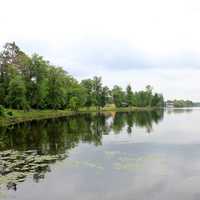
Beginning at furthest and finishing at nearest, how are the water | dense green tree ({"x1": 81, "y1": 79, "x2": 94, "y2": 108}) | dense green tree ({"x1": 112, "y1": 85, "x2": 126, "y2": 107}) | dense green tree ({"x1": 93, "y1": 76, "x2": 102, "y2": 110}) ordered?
dense green tree ({"x1": 112, "y1": 85, "x2": 126, "y2": 107}) < dense green tree ({"x1": 93, "y1": 76, "x2": 102, "y2": 110}) < dense green tree ({"x1": 81, "y1": 79, "x2": 94, "y2": 108}) < the water

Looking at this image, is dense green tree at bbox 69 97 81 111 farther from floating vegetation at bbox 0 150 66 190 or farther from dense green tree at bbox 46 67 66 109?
floating vegetation at bbox 0 150 66 190

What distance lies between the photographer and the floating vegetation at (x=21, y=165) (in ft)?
43.7

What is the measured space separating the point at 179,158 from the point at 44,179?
9.54 m

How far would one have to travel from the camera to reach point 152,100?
168m

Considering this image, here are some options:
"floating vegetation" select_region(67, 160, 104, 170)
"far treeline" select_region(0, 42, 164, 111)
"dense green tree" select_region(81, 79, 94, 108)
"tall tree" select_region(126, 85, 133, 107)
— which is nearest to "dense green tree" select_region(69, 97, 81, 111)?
Result: "far treeline" select_region(0, 42, 164, 111)

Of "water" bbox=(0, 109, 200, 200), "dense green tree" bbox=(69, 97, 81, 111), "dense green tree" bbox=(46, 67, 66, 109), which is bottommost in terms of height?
"water" bbox=(0, 109, 200, 200)

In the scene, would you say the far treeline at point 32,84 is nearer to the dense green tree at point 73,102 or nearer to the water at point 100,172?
the dense green tree at point 73,102

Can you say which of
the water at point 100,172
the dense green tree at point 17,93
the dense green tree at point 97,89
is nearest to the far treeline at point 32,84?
the dense green tree at point 17,93

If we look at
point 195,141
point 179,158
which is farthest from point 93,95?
point 179,158

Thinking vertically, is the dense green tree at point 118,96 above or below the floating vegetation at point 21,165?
above

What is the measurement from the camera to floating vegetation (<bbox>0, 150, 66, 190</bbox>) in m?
13.3

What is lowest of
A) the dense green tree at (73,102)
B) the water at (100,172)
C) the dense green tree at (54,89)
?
the water at (100,172)

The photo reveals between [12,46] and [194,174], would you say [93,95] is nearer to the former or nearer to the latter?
[12,46]

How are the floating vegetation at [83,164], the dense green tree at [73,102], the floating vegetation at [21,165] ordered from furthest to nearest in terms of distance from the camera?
1. the dense green tree at [73,102]
2. the floating vegetation at [83,164]
3. the floating vegetation at [21,165]
